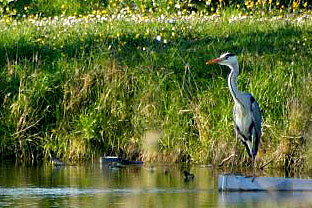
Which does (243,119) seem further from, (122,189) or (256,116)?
(122,189)

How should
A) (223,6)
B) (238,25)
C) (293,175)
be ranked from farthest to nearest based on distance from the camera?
(223,6) → (238,25) → (293,175)

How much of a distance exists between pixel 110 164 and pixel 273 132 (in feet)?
6.92

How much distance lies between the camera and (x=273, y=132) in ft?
44.9

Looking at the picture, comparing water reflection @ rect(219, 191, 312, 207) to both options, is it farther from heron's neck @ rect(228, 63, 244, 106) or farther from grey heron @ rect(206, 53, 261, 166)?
heron's neck @ rect(228, 63, 244, 106)

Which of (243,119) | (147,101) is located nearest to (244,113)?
(243,119)

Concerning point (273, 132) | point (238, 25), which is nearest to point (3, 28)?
point (238, 25)

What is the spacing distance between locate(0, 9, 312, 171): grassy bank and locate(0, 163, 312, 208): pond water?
38 cm

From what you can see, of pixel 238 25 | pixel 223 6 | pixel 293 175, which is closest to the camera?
pixel 293 175

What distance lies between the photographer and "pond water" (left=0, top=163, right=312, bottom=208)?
11.6 meters

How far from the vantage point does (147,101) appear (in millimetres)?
14656

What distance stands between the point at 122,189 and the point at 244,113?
187 cm

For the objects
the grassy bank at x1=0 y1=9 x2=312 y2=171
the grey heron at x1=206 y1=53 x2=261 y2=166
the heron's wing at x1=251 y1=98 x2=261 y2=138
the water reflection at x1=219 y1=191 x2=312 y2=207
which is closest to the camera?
the water reflection at x1=219 y1=191 x2=312 y2=207

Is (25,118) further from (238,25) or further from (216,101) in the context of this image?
(238,25)

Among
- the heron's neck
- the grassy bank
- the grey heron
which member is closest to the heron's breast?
the grey heron
